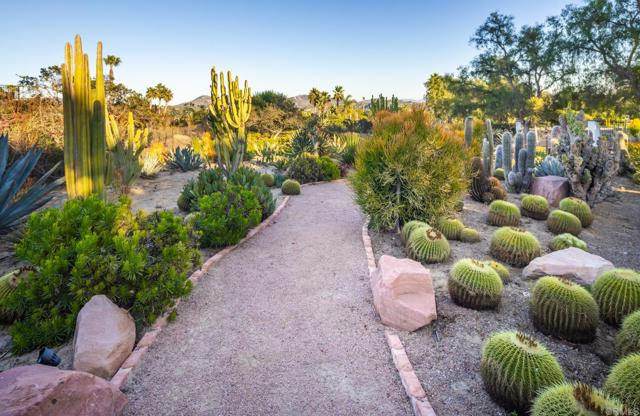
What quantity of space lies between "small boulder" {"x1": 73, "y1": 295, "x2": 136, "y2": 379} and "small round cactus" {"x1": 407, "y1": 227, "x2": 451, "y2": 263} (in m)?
3.94

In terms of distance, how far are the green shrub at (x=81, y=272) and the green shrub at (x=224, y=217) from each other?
1.91 metres

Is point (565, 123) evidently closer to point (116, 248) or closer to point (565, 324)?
point (565, 324)

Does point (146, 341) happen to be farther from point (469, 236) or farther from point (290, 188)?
point (290, 188)

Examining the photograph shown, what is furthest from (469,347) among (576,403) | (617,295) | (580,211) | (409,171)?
(580,211)

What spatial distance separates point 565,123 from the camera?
992 centimetres

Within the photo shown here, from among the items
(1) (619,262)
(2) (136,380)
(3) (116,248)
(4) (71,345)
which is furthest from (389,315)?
(1) (619,262)

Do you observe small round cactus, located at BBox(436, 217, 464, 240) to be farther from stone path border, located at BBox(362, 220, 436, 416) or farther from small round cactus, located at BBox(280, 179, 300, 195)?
small round cactus, located at BBox(280, 179, 300, 195)

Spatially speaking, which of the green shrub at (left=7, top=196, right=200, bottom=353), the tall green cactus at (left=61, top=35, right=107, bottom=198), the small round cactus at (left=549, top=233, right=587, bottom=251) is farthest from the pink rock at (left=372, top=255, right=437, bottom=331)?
the tall green cactus at (left=61, top=35, right=107, bottom=198)

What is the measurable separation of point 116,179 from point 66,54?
470 cm

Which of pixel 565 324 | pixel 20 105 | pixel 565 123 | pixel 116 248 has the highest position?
pixel 20 105

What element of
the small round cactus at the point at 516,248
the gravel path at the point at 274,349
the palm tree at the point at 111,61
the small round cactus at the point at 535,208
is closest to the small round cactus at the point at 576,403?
the gravel path at the point at 274,349

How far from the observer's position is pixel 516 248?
17.6 feet

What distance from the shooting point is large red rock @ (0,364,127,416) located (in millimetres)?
1993

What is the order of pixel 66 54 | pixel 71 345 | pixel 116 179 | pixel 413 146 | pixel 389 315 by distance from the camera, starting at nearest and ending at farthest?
pixel 71 345 → pixel 389 315 → pixel 66 54 → pixel 413 146 → pixel 116 179
